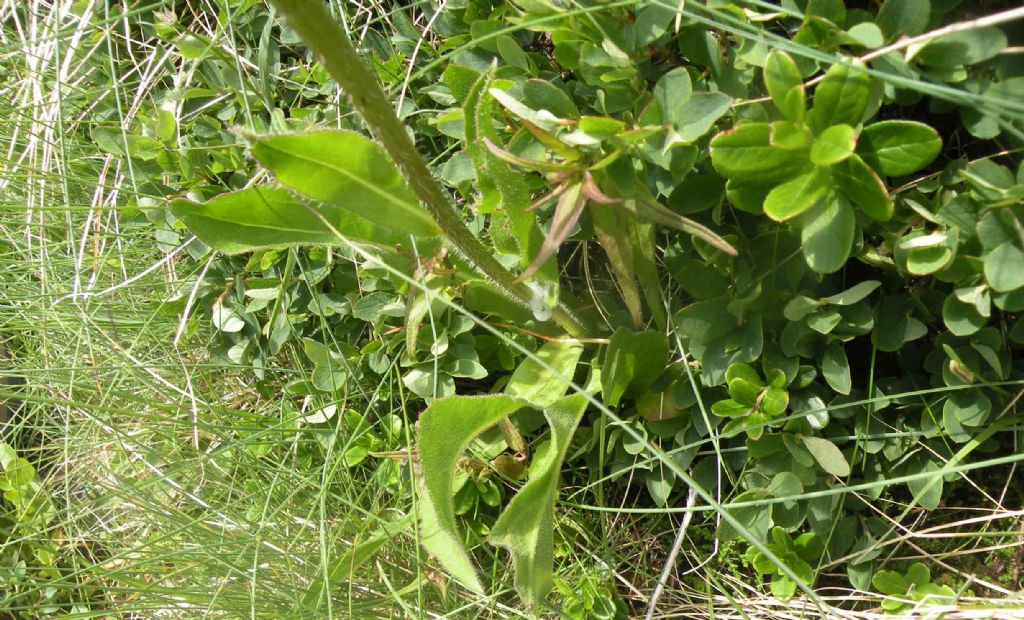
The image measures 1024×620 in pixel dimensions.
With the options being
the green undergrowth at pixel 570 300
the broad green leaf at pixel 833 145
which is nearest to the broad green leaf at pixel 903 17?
the green undergrowth at pixel 570 300

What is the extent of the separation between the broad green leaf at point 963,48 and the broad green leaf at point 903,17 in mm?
28

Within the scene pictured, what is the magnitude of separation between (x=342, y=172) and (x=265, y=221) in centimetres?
19

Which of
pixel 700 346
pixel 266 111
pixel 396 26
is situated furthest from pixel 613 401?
pixel 266 111

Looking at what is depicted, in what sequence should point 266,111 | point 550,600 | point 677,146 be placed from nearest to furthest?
1. point 677,146
2. point 550,600
3. point 266,111

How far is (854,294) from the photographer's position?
815 mm

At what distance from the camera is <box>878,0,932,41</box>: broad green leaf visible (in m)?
0.71

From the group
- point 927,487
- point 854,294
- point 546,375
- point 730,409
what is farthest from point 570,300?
point 927,487

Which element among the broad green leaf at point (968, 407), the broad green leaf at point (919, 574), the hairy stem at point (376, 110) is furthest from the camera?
the broad green leaf at point (919, 574)

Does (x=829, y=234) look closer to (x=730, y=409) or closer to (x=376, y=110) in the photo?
(x=730, y=409)

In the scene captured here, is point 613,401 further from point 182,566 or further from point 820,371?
point 182,566

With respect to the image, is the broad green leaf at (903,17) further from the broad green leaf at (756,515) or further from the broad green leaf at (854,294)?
the broad green leaf at (756,515)

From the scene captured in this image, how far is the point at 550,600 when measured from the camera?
1148 millimetres

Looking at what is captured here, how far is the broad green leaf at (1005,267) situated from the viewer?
705 millimetres

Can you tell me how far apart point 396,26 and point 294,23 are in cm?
61
